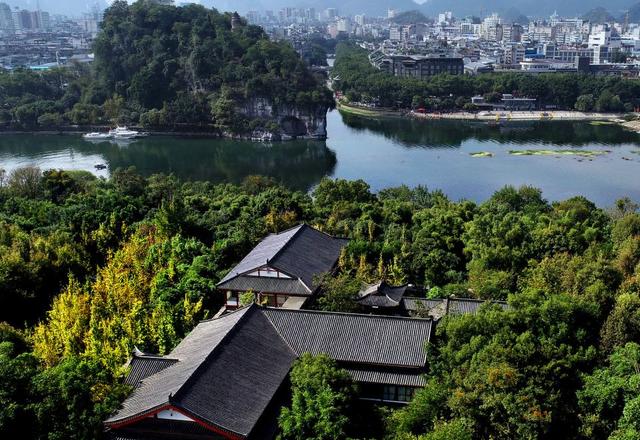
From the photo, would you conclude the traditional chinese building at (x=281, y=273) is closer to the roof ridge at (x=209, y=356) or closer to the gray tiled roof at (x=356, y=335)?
the gray tiled roof at (x=356, y=335)

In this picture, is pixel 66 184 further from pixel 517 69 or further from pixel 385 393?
pixel 517 69

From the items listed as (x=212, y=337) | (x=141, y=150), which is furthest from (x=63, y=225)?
(x=141, y=150)

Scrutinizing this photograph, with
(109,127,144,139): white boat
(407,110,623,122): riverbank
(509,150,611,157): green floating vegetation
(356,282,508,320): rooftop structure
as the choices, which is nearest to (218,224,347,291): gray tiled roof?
(356,282,508,320): rooftop structure

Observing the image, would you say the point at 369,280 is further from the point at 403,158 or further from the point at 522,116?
the point at 522,116

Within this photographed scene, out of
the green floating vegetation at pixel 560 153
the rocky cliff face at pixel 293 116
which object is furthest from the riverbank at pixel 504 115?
the green floating vegetation at pixel 560 153

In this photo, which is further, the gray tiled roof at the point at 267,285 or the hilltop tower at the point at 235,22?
the hilltop tower at the point at 235,22

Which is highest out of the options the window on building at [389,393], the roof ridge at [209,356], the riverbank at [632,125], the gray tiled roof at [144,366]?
the roof ridge at [209,356]
